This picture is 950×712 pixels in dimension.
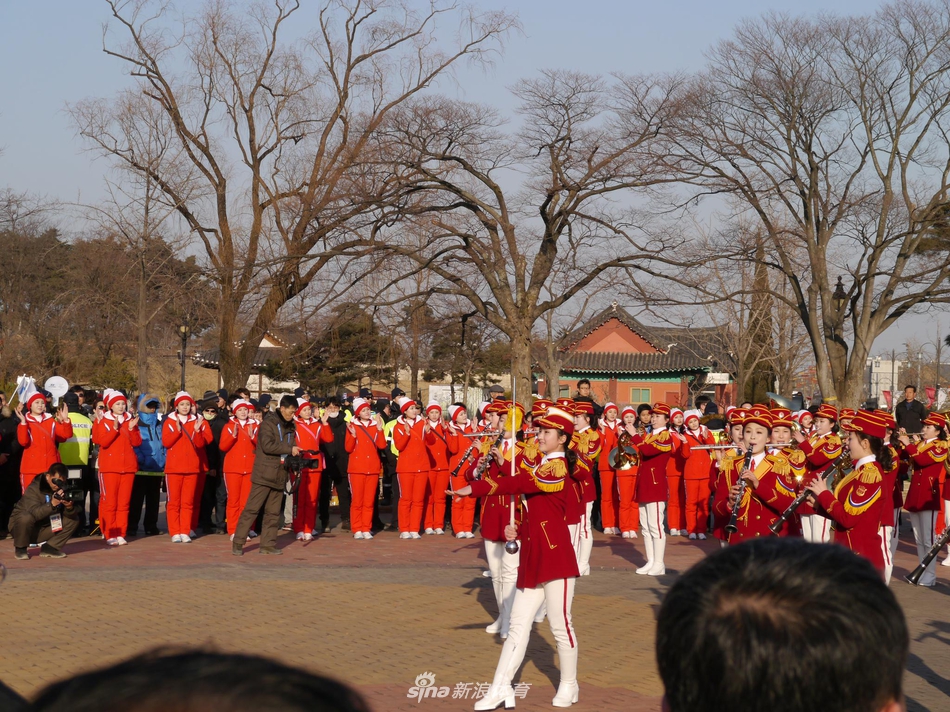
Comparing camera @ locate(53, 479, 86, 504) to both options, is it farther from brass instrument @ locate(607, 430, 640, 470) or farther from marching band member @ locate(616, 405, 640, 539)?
marching band member @ locate(616, 405, 640, 539)

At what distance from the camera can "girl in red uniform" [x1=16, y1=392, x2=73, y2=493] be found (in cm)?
1403

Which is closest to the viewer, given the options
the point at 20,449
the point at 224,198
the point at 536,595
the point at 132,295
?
the point at 536,595

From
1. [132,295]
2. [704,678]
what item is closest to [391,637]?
[704,678]

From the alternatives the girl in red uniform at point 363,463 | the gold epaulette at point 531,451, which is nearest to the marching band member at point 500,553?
the gold epaulette at point 531,451

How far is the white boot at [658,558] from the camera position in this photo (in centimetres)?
1288

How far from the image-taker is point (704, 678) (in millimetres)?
1676

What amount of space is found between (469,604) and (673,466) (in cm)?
726

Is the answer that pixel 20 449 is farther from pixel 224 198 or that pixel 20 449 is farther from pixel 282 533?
pixel 224 198

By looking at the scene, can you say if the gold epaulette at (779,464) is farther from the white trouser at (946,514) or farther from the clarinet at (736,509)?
the white trouser at (946,514)

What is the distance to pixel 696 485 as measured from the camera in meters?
16.9

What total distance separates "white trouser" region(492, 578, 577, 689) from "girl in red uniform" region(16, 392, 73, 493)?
884cm

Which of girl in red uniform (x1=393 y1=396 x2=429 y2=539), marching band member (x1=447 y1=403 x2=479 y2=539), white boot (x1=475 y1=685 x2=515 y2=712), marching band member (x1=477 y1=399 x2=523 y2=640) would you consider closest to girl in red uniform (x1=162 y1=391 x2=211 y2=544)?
girl in red uniform (x1=393 y1=396 x2=429 y2=539)

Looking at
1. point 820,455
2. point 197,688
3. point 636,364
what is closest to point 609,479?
point 820,455

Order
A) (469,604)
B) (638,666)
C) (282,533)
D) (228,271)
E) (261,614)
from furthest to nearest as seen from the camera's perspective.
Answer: (228,271), (282,533), (469,604), (261,614), (638,666)
